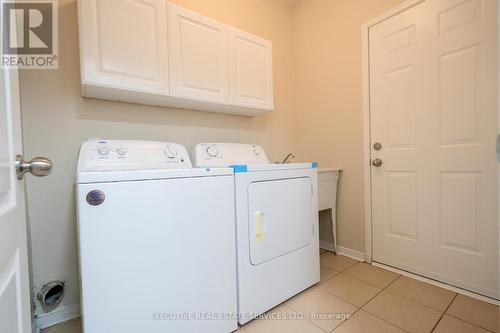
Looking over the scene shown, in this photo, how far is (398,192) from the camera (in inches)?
70.4

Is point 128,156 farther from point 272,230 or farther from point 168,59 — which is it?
point 272,230

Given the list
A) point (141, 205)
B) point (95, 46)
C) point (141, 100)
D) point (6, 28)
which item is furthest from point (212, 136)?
point (6, 28)

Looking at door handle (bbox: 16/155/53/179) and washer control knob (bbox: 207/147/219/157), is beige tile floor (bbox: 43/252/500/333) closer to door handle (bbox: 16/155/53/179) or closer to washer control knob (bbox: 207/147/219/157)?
washer control knob (bbox: 207/147/219/157)

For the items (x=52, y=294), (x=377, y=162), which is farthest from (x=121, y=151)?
(x=377, y=162)

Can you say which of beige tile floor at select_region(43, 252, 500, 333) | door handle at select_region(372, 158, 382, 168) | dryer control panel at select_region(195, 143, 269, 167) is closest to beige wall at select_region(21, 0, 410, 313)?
door handle at select_region(372, 158, 382, 168)

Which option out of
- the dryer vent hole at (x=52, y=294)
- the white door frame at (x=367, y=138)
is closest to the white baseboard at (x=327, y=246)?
the white door frame at (x=367, y=138)

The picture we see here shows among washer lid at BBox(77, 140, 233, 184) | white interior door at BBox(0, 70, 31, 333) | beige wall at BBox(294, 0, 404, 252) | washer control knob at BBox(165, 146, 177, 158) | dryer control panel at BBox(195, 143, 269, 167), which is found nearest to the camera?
white interior door at BBox(0, 70, 31, 333)

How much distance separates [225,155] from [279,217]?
0.66 meters

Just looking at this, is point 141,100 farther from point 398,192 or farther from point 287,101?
point 398,192

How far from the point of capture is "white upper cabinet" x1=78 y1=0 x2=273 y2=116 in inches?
48.4

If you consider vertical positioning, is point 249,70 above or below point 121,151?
above

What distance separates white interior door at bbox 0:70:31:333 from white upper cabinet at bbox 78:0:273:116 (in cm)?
82

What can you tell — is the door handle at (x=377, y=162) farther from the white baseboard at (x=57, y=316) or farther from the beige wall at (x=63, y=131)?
the white baseboard at (x=57, y=316)

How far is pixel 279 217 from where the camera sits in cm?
140
